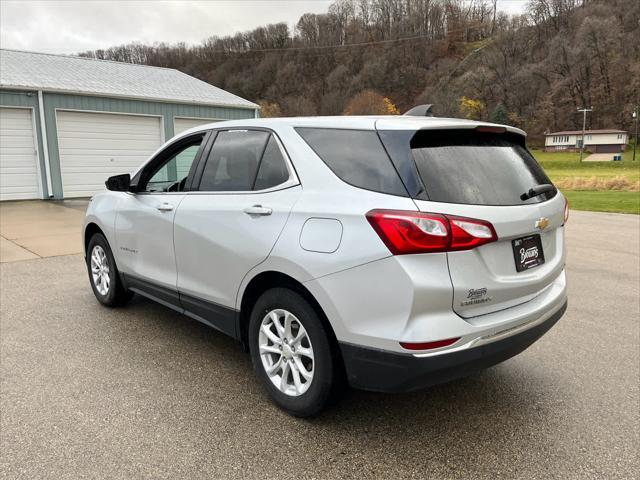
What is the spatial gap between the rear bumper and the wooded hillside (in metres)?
60.4

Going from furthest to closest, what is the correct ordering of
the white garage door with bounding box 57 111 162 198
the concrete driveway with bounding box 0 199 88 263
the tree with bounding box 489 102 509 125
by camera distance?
the tree with bounding box 489 102 509 125 → the white garage door with bounding box 57 111 162 198 → the concrete driveway with bounding box 0 199 88 263

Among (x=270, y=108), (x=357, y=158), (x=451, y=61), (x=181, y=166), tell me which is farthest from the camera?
(x=451, y=61)

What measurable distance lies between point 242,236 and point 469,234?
1.34 metres

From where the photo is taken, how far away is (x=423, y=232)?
7.39 feet

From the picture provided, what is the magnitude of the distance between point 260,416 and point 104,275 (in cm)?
270

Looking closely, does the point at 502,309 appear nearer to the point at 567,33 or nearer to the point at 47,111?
the point at 47,111

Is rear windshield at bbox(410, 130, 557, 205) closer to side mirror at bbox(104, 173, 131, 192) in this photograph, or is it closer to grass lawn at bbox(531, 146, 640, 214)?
side mirror at bbox(104, 173, 131, 192)

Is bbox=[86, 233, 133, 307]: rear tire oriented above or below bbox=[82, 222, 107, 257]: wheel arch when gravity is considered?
below

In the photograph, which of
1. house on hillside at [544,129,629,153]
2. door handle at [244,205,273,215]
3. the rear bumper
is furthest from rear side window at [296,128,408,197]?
house on hillside at [544,129,629,153]

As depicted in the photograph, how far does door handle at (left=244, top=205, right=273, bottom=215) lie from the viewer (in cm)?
286

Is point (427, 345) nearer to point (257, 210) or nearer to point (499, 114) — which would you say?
point (257, 210)

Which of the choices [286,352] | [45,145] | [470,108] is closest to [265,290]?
[286,352]

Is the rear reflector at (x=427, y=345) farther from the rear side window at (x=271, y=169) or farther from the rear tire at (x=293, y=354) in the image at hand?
the rear side window at (x=271, y=169)

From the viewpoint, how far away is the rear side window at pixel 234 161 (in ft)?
10.4
